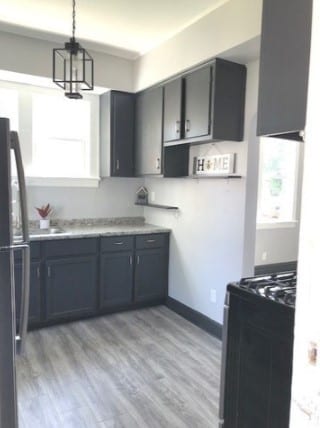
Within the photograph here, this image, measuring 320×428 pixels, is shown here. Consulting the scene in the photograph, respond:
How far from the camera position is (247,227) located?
2.96 metres

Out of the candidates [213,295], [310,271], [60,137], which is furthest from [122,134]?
[310,271]

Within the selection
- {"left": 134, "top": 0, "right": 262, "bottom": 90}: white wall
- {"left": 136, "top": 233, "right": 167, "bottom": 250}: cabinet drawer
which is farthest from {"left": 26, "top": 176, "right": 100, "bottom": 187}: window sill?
{"left": 134, "top": 0, "right": 262, "bottom": 90}: white wall

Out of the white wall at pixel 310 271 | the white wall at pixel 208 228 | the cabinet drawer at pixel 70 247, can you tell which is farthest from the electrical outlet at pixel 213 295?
the white wall at pixel 310 271

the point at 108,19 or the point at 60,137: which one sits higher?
the point at 108,19

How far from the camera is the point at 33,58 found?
10.8 ft

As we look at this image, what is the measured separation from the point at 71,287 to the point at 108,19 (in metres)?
2.46

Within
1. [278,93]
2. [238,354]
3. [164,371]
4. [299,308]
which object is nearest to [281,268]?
[164,371]

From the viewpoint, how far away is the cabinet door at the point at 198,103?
9.49ft

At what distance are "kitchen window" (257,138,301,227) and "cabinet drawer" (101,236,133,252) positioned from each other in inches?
92.4

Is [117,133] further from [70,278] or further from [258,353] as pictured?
[258,353]

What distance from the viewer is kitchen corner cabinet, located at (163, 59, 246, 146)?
2838 millimetres

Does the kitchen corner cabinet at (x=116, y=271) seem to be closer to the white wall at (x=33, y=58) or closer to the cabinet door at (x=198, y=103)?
the cabinet door at (x=198, y=103)

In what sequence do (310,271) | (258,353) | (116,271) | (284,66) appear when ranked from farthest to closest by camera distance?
(116,271) → (258,353) → (284,66) → (310,271)

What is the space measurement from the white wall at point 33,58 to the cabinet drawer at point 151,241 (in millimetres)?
1677
